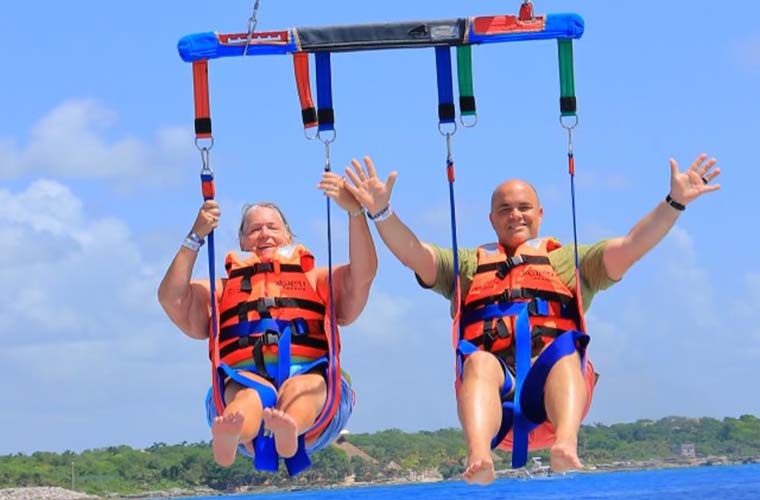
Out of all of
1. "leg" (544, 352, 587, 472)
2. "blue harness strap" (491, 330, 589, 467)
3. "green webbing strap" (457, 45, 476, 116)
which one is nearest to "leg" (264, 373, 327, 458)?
"blue harness strap" (491, 330, 589, 467)

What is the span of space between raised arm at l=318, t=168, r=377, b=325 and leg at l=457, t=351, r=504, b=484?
2.63ft

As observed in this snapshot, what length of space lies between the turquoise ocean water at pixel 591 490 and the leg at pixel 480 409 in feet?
171

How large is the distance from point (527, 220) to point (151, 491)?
100538 mm

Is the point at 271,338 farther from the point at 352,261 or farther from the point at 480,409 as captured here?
the point at 480,409

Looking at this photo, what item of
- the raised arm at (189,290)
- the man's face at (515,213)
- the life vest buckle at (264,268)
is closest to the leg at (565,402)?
the man's face at (515,213)

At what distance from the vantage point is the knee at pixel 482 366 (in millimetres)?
7922

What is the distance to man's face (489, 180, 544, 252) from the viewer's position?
8.69 metres

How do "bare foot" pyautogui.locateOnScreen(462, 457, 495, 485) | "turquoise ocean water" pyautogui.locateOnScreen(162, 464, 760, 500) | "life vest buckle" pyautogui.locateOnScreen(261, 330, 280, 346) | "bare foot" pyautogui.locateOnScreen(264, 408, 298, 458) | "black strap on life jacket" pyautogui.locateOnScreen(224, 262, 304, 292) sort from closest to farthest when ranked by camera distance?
"bare foot" pyautogui.locateOnScreen(462, 457, 495, 485) < "bare foot" pyautogui.locateOnScreen(264, 408, 298, 458) < "life vest buckle" pyautogui.locateOnScreen(261, 330, 280, 346) < "black strap on life jacket" pyautogui.locateOnScreen(224, 262, 304, 292) < "turquoise ocean water" pyautogui.locateOnScreen(162, 464, 760, 500)

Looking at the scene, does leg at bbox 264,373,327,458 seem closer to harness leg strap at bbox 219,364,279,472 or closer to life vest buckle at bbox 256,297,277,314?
harness leg strap at bbox 219,364,279,472

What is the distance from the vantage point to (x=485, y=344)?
839 cm

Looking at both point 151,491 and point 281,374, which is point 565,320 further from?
point 151,491

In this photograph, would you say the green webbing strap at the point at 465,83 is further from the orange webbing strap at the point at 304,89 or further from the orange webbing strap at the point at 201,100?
the orange webbing strap at the point at 201,100

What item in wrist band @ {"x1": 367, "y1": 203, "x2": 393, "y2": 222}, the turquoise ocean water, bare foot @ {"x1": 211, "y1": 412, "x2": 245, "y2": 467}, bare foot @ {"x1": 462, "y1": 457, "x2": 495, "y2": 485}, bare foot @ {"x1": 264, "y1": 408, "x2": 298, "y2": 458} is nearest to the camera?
bare foot @ {"x1": 462, "y1": 457, "x2": 495, "y2": 485}

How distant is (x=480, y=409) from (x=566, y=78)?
6.49 feet
